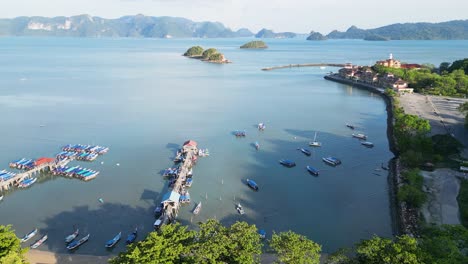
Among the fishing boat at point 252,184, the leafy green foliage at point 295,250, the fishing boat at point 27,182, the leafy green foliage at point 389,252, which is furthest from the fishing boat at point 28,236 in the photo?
the leafy green foliage at point 389,252

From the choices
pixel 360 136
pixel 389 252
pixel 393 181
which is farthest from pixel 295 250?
pixel 360 136

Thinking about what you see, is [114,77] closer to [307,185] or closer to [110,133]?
[110,133]

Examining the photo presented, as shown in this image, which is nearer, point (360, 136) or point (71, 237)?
point (71, 237)

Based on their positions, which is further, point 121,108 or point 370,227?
point 121,108

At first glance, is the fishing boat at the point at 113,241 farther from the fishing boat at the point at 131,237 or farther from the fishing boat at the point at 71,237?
the fishing boat at the point at 71,237

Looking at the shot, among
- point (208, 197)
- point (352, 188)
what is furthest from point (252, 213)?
point (352, 188)

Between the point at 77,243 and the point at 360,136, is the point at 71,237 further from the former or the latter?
the point at 360,136
